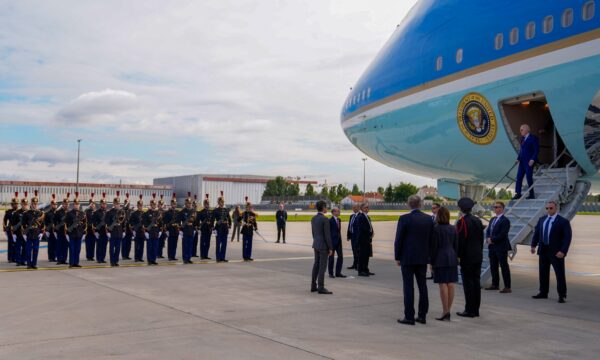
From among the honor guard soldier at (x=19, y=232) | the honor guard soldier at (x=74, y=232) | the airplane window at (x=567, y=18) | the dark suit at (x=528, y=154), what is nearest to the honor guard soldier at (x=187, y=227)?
the honor guard soldier at (x=74, y=232)

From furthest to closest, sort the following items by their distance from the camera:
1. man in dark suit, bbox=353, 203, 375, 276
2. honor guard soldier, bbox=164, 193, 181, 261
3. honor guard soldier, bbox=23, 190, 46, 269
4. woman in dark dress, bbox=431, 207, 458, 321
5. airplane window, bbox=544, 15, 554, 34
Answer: honor guard soldier, bbox=164, 193, 181, 261
honor guard soldier, bbox=23, 190, 46, 269
man in dark suit, bbox=353, 203, 375, 276
airplane window, bbox=544, 15, 554, 34
woman in dark dress, bbox=431, 207, 458, 321

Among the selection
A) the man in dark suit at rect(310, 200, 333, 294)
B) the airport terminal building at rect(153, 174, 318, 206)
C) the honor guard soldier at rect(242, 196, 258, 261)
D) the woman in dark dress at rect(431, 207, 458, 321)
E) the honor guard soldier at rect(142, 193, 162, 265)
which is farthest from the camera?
the airport terminal building at rect(153, 174, 318, 206)

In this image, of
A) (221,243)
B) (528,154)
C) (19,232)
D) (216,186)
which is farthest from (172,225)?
(216,186)

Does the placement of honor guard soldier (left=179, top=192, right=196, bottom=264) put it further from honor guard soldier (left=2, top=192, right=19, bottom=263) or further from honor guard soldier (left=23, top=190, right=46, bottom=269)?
honor guard soldier (left=2, top=192, right=19, bottom=263)

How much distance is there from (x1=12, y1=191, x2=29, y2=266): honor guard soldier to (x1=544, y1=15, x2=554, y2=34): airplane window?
38.0 ft

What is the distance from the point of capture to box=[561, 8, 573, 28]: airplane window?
9.11 meters

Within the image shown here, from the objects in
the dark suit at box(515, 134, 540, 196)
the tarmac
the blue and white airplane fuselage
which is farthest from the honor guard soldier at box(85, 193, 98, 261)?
the dark suit at box(515, 134, 540, 196)

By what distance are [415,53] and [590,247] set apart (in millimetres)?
12955

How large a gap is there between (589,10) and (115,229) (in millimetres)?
11208

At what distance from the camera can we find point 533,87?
9750 millimetres

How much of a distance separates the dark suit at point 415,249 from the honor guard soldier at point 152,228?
27.4 feet

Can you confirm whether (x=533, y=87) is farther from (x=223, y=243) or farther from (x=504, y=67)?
(x=223, y=243)

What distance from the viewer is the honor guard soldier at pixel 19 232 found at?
13320 millimetres

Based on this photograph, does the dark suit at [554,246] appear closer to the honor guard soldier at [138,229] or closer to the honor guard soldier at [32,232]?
the honor guard soldier at [138,229]
